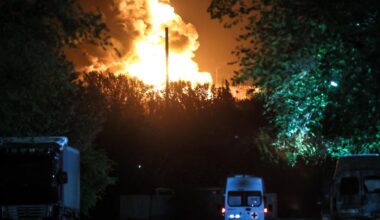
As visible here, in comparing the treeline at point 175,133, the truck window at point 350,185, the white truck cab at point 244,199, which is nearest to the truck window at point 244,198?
the white truck cab at point 244,199

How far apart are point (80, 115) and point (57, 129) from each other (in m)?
2.47

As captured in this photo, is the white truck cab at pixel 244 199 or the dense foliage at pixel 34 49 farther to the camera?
the white truck cab at pixel 244 199

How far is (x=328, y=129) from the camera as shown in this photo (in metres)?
16.8

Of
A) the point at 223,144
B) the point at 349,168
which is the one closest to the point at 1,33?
the point at 349,168

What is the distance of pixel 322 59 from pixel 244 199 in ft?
73.8

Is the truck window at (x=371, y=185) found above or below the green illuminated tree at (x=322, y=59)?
below

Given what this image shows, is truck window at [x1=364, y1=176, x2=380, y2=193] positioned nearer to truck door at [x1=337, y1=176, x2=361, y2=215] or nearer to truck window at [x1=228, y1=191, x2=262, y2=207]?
truck door at [x1=337, y1=176, x2=361, y2=215]

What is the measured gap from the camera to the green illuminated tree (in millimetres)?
14219

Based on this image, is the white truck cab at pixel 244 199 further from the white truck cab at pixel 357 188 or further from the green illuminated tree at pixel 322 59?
the green illuminated tree at pixel 322 59

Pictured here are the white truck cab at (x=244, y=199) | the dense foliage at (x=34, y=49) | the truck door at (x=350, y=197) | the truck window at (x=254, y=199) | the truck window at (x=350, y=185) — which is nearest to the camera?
the dense foliage at (x=34, y=49)

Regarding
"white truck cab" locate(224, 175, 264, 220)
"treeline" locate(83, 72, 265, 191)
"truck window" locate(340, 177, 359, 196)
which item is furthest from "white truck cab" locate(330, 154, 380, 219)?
"treeline" locate(83, 72, 265, 191)

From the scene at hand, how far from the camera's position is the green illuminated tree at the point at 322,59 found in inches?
560

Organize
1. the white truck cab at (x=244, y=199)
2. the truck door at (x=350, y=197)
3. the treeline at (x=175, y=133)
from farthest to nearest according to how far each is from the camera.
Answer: the treeline at (x=175, y=133)
the white truck cab at (x=244, y=199)
the truck door at (x=350, y=197)

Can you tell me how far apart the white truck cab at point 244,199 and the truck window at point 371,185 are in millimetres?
13819
